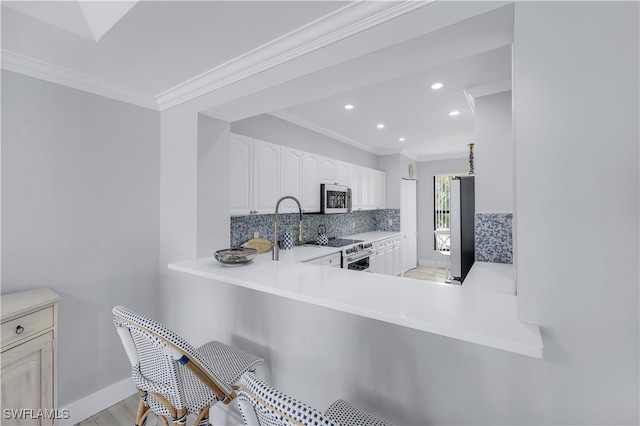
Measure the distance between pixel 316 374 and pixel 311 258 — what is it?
165cm

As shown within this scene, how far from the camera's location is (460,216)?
2.41 m

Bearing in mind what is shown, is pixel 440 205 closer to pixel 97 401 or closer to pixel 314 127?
pixel 314 127

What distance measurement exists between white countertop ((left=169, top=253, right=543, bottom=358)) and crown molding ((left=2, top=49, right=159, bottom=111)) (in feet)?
4.87

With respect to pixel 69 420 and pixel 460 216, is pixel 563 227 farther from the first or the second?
pixel 69 420

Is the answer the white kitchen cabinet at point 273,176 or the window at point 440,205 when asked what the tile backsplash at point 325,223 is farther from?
the window at point 440,205

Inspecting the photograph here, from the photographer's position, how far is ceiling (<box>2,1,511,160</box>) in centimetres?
134

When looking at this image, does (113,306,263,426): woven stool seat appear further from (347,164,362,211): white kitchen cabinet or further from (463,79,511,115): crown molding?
(347,164,362,211): white kitchen cabinet

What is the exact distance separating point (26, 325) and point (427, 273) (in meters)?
6.11

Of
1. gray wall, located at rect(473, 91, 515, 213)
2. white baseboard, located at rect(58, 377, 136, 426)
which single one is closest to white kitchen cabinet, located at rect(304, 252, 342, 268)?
gray wall, located at rect(473, 91, 515, 213)

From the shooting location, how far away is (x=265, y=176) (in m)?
3.00

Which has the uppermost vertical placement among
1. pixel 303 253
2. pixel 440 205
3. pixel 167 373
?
Answer: pixel 440 205

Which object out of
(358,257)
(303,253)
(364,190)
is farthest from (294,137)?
(358,257)

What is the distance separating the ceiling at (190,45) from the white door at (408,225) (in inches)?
139

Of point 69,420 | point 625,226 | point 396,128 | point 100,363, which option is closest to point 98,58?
point 100,363
